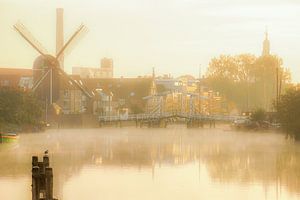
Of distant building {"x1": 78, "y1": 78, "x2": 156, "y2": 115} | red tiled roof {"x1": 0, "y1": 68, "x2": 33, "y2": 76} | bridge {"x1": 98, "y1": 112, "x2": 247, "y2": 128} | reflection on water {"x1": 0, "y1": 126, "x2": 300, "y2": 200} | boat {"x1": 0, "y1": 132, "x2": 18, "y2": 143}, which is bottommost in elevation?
reflection on water {"x1": 0, "y1": 126, "x2": 300, "y2": 200}

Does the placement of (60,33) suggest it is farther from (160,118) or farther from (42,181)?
(42,181)

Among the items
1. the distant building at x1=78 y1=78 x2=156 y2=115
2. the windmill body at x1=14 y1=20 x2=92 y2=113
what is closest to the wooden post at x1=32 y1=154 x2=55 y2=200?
the windmill body at x1=14 y1=20 x2=92 y2=113

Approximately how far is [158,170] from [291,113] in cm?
3015

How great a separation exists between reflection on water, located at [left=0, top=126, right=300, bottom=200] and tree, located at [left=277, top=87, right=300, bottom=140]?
4.03 metres

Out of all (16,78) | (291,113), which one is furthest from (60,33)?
(291,113)

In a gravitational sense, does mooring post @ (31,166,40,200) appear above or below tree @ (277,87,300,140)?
below

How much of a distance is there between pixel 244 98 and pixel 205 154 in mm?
73556

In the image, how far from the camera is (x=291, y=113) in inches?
2835

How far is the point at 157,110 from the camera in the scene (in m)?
126

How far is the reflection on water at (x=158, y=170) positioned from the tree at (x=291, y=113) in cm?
403

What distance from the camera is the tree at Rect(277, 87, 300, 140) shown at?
70.9 m

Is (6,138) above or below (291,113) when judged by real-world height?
below

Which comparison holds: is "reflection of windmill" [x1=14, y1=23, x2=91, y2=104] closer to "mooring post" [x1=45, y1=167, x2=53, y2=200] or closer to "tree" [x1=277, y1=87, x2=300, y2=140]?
"tree" [x1=277, y1=87, x2=300, y2=140]

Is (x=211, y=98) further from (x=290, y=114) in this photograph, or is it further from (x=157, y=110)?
(x=290, y=114)
